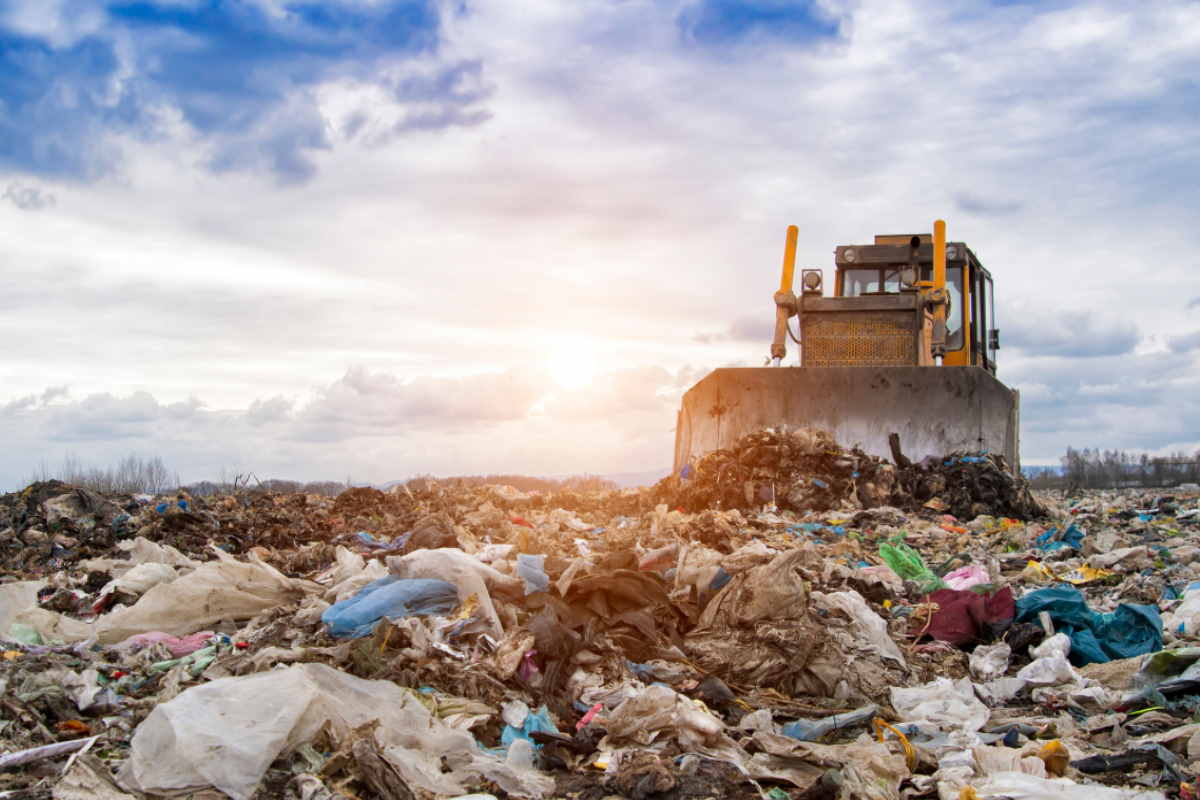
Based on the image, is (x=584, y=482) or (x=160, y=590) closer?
(x=160, y=590)

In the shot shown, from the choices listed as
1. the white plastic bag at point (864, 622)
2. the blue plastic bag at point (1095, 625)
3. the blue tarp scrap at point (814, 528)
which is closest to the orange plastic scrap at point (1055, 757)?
the white plastic bag at point (864, 622)

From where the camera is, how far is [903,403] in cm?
1003

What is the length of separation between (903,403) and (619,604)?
20.2 feet

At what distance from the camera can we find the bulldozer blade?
10.0 meters

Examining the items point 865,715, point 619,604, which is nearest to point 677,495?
point 619,604

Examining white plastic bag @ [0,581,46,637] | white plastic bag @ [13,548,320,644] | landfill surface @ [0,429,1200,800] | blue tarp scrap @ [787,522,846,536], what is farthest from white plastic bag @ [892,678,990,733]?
white plastic bag @ [0,581,46,637]

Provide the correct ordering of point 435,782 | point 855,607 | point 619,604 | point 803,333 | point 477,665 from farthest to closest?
point 803,333
point 855,607
point 619,604
point 477,665
point 435,782

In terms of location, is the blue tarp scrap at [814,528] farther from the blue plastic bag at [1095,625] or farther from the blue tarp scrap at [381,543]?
the blue tarp scrap at [381,543]

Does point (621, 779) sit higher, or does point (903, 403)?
point (903, 403)

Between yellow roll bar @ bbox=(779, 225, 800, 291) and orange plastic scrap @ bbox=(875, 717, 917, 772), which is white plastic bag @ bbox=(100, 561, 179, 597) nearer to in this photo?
orange plastic scrap @ bbox=(875, 717, 917, 772)

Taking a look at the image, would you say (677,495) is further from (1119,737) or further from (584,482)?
(1119,737)

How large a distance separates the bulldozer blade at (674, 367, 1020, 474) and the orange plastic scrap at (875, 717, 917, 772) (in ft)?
20.8

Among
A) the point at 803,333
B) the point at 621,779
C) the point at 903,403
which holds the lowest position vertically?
the point at 621,779

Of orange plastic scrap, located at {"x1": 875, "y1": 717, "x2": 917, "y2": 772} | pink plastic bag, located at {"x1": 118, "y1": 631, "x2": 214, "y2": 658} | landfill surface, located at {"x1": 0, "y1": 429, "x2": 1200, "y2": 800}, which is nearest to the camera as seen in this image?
landfill surface, located at {"x1": 0, "y1": 429, "x2": 1200, "y2": 800}
